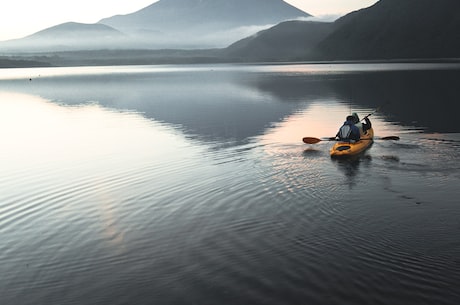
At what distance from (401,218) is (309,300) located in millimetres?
7077

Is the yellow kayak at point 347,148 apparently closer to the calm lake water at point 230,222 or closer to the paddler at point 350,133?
the paddler at point 350,133

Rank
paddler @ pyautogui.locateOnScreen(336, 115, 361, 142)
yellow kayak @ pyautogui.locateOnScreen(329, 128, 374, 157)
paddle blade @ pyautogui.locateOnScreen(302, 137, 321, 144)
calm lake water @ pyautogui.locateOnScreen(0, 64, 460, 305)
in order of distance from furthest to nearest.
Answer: paddle blade @ pyautogui.locateOnScreen(302, 137, 321, 144) → paddler @ pyautogui.locateOnScreen(336, 115, 361, 142) → yellow kayak @ pyautogui.locateOnScreen(329, 128, 374, 157) → calm lake water @ pyautogui.locateOnScreen(0, 64, 460, 305)

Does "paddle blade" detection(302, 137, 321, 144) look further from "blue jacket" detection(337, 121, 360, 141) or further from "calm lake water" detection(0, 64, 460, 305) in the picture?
"blue jacket" detection(337, 121, 360, 141)

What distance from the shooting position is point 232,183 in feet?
72.7

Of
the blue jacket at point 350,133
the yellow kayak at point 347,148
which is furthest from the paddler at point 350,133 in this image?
the yellow kayak at point 347,148

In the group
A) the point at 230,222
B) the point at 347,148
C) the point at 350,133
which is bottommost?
the point at 230,222

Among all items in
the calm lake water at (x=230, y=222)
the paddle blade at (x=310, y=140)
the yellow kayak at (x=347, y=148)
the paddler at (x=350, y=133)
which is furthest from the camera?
the paddle blade at (x=310, y=140)

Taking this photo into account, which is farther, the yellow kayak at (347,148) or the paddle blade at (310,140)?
the paddle blade at (310,140)

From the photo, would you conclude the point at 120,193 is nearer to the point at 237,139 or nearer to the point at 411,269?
the point at 411,269

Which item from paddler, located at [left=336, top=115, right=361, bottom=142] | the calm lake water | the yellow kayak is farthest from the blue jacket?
the calm lake water

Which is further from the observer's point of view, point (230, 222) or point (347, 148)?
point (347, 148)

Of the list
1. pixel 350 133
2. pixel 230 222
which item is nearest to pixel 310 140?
pixel 350 133

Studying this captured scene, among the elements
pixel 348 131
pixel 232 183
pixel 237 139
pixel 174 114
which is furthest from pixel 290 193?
pixel 174 114

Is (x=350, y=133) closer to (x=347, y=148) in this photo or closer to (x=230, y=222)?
(x=347, y=148)
